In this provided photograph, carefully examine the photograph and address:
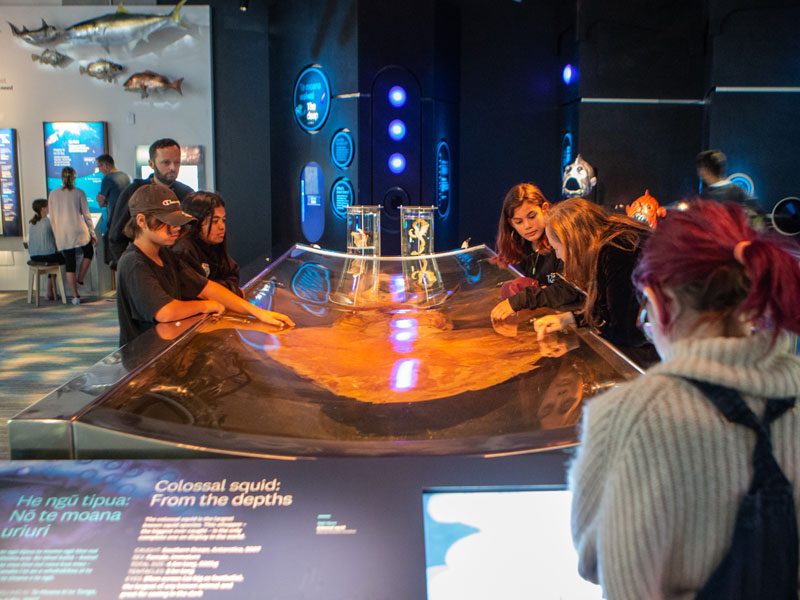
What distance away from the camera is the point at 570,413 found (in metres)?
1.42

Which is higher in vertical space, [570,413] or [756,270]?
[756,270]

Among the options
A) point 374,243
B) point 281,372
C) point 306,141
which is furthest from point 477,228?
point 281,372

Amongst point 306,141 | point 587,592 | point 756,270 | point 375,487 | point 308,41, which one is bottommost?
point 587,592

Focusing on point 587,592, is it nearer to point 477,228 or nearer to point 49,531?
point 49,531

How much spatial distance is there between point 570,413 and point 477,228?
690 centimetres

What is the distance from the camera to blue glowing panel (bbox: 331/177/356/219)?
7.15 meters

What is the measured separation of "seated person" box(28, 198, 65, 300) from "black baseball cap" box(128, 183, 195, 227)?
565 centimetres

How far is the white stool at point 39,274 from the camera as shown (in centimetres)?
741

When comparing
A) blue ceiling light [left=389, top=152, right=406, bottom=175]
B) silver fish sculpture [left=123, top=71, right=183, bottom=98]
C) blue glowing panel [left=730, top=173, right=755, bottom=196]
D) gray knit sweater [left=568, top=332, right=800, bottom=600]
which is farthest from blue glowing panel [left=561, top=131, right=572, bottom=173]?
gray knit sweater [left=568, top=332, right=800, bottom=600]

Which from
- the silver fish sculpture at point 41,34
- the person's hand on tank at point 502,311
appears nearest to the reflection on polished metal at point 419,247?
the person's hand on tank at point 502,311

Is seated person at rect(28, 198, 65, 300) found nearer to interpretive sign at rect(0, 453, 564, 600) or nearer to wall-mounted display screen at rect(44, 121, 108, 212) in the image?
wall-mounted display screen at rect(44, 121, 108, 212)

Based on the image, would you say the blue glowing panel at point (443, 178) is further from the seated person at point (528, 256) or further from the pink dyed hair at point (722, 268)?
the pink dyed hair at point (722, 268)

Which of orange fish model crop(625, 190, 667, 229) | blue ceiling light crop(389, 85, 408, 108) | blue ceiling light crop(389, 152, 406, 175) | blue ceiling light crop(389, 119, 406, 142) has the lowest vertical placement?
orange fish model crop(625, 190, 667, 229)

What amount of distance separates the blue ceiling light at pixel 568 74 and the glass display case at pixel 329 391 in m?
5.28
